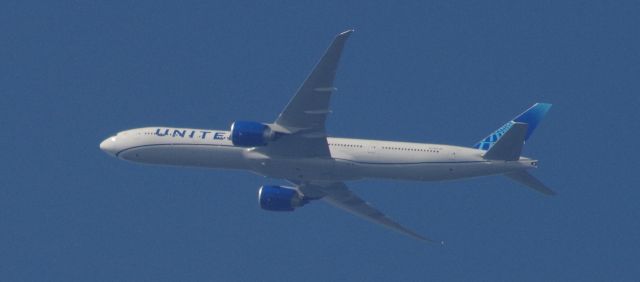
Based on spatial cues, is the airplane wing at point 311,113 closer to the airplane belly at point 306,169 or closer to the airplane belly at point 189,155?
the airplane belly at point 306,169

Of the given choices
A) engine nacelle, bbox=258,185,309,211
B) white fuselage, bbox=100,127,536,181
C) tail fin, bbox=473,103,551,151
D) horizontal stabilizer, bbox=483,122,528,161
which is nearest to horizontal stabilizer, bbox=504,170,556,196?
white fuselage, bbox=100,127,536,181

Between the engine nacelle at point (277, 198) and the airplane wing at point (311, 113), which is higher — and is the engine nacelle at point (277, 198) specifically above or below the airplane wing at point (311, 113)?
below

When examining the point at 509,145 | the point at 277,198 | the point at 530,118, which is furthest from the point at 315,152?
the point at 530,118

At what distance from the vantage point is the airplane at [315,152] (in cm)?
7031

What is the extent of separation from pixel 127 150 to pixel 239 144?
38.9 ft

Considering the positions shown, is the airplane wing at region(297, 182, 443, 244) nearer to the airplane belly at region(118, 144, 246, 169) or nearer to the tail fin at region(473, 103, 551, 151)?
the airplane belly at region(118, 144, 246, 169)

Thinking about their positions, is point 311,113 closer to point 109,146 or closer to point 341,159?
point 341,159

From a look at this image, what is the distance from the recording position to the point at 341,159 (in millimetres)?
75125

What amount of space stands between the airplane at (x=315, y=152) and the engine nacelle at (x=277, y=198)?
70 mm

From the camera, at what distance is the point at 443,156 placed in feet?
243

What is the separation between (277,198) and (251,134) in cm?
973

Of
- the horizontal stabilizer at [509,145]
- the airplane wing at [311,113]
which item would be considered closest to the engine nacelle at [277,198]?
the airplane wing at [311,113]

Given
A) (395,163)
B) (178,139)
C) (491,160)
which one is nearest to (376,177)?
(395,163)

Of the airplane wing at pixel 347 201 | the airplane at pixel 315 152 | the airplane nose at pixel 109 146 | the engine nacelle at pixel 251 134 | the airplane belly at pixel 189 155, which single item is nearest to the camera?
the airplane at pixel 315 152
